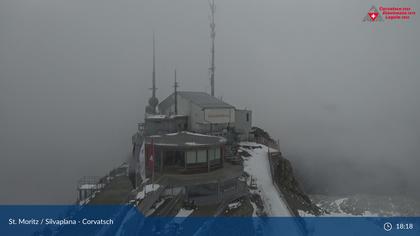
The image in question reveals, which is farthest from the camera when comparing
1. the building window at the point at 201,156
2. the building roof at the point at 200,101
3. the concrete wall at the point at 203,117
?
the building roof at the point at 200,101

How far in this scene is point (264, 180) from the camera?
2411 cm

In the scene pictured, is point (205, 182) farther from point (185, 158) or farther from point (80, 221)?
point (80, 221)

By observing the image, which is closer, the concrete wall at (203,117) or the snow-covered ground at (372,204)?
the concrete wall at (203,117)

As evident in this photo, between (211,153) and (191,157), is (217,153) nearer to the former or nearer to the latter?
(211,153)

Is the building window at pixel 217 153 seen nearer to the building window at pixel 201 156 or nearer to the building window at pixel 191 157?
the building window at pixel 201 156

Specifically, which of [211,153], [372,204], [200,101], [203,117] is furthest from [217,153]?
[372,204]

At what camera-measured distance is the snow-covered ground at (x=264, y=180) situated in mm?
19031

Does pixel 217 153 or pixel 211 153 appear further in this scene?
pixel 217 153

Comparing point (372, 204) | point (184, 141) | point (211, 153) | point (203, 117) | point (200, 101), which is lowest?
point (372, 204)

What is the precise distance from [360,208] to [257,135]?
672 inches

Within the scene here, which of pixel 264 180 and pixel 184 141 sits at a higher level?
pixel 184 141

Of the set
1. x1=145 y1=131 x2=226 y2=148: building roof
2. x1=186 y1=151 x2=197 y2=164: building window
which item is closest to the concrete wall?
x1=145 y1=131 x2=226 y2=148: building roof

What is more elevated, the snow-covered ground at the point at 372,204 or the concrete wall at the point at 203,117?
the concrete wall at the point at 203,117

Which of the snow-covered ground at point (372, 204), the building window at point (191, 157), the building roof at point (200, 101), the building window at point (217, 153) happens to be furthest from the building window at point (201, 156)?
the snow-covered ground at point (372, 204)
